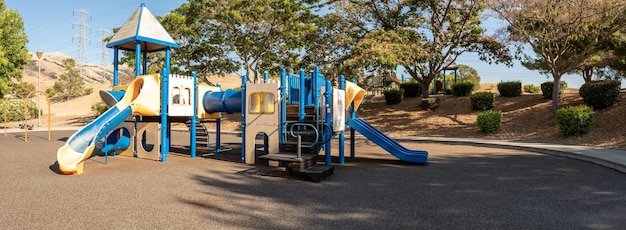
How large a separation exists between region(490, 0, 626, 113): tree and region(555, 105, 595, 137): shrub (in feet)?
13.3

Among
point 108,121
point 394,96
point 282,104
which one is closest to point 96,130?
point 108,121

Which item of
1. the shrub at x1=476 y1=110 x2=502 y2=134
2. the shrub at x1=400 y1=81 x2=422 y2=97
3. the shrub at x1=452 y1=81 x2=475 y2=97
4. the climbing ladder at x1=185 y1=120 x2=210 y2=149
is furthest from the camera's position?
the shrub at x1=400 y1=81 x2=422 y2=97

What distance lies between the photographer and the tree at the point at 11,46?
2542cm

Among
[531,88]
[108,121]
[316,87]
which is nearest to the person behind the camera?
[316,87]

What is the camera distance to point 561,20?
657 inches

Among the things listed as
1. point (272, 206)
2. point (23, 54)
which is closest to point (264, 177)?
point (272, 206)

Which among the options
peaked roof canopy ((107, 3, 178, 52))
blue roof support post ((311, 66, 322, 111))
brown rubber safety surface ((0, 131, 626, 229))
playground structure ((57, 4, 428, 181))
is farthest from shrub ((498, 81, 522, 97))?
peaked roof canopy ((107, 3, 178, 52))

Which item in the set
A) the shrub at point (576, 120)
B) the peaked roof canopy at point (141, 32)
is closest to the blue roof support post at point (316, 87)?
the peaked roof canopy at point (141, 32)

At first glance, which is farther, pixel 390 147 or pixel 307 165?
pixel 390 147

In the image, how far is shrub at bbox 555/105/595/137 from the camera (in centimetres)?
1471

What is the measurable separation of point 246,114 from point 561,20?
1547 cm

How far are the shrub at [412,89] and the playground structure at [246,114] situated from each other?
18.5 meters

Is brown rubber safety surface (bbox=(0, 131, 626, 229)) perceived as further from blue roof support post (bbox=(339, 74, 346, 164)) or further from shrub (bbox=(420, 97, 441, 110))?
shrub (bbox=(420, 97, 441, 110))

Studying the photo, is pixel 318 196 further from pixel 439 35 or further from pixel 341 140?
pixel 439 35
